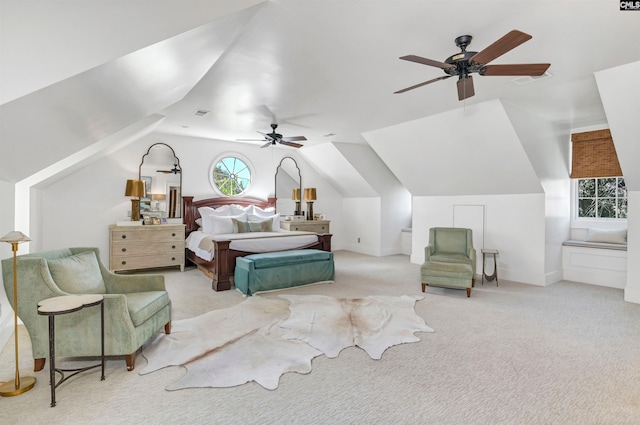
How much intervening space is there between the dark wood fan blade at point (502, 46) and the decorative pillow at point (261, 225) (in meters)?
4.63

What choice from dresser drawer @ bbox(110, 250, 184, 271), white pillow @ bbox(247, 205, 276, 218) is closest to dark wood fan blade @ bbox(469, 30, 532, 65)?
white pillow @ bbox(247, 205, 276, 218)

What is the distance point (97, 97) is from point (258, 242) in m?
3.09

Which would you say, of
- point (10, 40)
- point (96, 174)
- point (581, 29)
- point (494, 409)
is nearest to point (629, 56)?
point (581, 29)

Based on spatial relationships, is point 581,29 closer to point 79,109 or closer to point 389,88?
point 389,88

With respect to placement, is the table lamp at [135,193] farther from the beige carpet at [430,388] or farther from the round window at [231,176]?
the beige carpet at [430,388]

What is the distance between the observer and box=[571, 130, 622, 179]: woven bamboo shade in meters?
5.16

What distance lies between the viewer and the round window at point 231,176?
6.98 meters

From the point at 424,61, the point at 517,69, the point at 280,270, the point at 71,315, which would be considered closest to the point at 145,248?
the point at 280,270

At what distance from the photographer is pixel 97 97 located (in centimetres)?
241

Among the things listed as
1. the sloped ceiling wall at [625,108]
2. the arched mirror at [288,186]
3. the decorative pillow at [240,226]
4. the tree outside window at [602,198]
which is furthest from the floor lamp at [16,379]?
the tree outside window at [602,198]

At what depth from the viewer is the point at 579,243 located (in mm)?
5414

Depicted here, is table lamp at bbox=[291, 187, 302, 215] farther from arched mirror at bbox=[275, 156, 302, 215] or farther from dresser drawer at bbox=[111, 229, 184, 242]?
dresser drawer at bbox=[111, 229, 184, 242]

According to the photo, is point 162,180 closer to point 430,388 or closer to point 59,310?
point 59,310

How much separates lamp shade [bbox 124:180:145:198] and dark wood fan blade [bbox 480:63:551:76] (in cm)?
548
